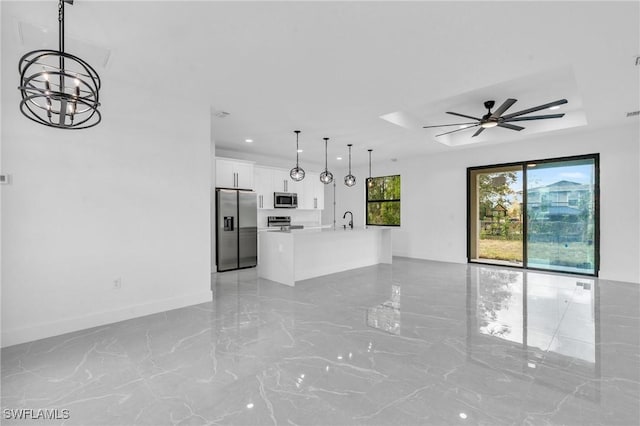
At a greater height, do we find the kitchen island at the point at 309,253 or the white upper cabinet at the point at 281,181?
the white upper cabinet at the point at 281,181

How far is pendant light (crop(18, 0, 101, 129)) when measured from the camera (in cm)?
172

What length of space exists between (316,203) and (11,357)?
659cm

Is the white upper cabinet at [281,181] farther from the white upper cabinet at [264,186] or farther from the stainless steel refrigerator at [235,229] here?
the stainless steel refrigerator at [235,229]

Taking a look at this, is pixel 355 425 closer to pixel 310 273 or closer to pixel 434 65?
pixel 434 65

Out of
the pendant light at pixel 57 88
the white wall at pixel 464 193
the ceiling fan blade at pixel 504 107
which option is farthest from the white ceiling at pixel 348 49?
the white wall at pixel 464 193

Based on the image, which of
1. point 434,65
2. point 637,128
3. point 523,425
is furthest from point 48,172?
point 637,128

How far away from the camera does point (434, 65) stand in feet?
9.57

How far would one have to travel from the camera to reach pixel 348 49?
8.58ft

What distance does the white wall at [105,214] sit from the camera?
2.70 metres

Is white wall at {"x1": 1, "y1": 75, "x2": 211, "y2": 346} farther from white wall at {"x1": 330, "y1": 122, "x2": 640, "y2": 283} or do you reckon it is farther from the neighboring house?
the neighboring house

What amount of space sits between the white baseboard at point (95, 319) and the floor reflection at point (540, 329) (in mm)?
3213

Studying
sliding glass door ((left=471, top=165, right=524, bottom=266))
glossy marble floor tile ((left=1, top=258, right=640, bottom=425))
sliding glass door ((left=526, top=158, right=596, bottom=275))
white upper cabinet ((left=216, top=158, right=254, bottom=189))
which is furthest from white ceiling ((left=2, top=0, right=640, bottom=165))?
glossy marble floor tile ((left=1, top=258, right=640, bottom=425))

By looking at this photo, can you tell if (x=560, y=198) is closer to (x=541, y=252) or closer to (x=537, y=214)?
(x=537, y=214)

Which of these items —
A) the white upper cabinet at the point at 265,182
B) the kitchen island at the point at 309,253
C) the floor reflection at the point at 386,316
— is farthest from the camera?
the white upper cabinet at the point at 265,182
